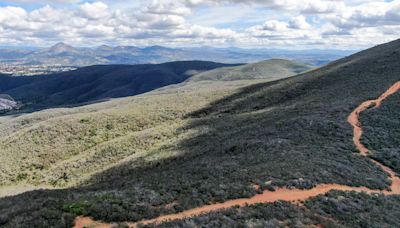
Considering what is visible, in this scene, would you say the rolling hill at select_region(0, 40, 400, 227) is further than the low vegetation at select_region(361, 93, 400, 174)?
No

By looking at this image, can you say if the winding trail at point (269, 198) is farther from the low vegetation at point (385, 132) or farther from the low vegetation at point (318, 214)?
the low vegetation at point (385, 132)

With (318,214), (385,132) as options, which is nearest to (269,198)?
A: (318,214)

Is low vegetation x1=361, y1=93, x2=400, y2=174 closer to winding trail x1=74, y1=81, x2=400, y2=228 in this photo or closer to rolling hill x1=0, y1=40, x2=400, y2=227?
rolling hill x1=0, y1=40, x2=400, y2=227

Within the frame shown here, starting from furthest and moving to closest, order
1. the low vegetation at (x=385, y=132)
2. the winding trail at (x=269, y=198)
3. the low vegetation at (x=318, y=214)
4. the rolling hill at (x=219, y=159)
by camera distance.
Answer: the low vegetation at (x=385, y=132), the rolling hill at (x=219, y=159), the winding trail at (x=269, y=198), the low vegetation at (x=318, y=214)

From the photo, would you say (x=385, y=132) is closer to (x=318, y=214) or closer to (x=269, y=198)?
(x=269, y=198)

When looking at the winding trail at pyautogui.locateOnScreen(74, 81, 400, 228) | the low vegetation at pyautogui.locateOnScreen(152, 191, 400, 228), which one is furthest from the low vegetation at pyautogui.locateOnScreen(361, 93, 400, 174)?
the low vegetation at pyautogui.locateOnScreen(152, 191, 400, 228)

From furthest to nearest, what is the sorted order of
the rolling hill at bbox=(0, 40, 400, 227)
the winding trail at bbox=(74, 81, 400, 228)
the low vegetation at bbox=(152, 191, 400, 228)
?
the rolling hill at bbox=(0, 40, 400, 227), the winding trail at bbox=(74, 81, 400, 228), the low vegetation at bbox=(152, 191, 400, 228)

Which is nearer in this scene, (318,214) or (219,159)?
(318,214)

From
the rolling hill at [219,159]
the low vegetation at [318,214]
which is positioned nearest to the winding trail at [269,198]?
the rolling hill at [219,159]
